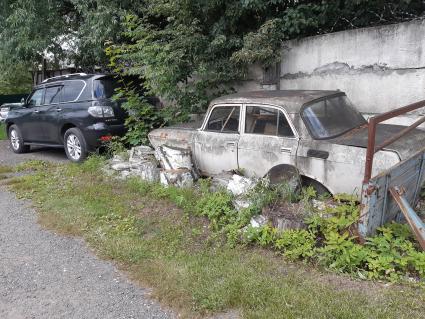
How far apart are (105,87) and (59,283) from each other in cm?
495

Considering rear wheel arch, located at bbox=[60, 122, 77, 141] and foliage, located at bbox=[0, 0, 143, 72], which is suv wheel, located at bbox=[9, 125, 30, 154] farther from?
foliage, located at bbox=[0, 0, 143, 72]

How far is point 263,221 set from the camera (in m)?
4.30

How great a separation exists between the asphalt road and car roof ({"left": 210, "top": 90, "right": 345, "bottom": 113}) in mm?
2769

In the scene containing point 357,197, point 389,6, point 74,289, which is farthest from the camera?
point 389,6

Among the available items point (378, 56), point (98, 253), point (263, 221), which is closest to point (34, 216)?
point (98, 253)

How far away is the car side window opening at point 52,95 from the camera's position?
8.56 metres

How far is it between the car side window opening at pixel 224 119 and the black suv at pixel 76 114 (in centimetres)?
282

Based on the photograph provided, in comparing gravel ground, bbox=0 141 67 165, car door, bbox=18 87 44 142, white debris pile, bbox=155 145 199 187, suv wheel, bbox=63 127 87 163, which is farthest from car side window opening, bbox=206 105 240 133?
car door, bbox=18 87 44 142

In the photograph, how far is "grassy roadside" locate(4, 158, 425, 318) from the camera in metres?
3.12

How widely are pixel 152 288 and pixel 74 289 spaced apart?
77 cm

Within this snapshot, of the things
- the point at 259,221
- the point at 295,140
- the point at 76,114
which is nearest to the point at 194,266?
the point at 259,221

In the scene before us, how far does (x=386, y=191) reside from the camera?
364cm

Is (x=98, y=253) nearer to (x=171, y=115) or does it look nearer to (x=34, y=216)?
(x=34, y=216)

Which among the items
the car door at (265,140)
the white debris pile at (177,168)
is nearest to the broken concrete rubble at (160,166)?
the white debris pile at (177,168)
